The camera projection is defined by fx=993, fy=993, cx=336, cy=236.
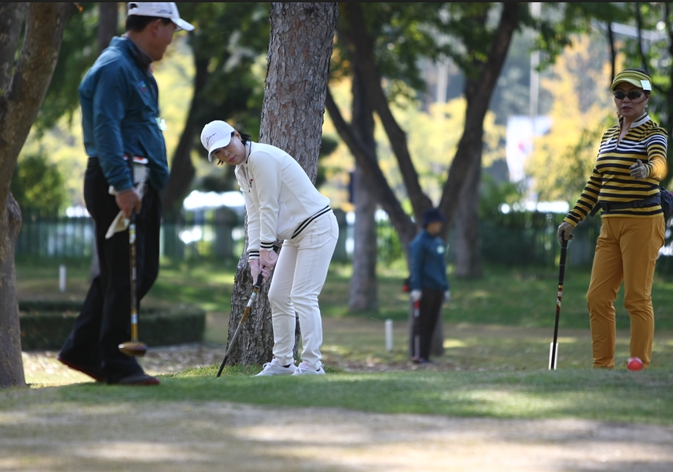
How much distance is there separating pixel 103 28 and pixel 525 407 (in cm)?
1631

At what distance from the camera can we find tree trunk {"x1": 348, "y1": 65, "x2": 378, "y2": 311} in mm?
19578

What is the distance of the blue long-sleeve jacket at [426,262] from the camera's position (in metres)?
12.4

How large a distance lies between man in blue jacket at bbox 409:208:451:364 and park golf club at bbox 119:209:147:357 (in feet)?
23.8

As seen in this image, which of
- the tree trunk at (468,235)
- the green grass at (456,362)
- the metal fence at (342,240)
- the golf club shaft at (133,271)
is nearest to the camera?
the green grass at (456,362)

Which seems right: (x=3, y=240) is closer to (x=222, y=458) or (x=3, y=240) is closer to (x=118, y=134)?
(x=118, y=134)

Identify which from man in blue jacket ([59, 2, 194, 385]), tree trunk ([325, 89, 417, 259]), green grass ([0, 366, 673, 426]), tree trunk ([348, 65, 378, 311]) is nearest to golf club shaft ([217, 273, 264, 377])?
green grass ([0, 366, 673, 426])

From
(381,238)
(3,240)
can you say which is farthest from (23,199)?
(3,240)

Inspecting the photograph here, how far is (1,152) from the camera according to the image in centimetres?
827

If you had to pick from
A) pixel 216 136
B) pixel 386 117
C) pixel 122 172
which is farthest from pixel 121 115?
pixel 386 117

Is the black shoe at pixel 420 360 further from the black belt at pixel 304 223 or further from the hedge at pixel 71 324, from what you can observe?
the black belt at pixel 304 223

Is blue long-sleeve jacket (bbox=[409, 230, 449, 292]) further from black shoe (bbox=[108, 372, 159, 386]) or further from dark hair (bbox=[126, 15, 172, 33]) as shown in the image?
dark hair (bbox=[126, 15, 172, 33])

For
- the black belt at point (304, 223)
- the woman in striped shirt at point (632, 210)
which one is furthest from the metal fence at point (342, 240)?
the black belt at point (304, 223)

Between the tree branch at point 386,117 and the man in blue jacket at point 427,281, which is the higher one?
the tree branch at point 386,117

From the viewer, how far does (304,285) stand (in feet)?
21.5
